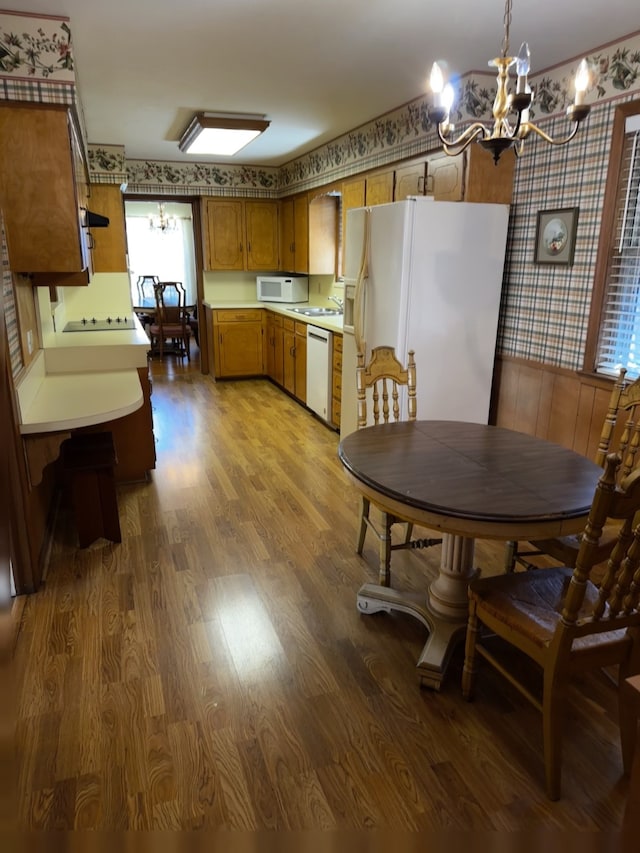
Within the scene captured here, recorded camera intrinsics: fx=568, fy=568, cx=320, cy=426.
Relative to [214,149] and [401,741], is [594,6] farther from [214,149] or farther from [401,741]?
[214,149]

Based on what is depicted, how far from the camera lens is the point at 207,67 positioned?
3215 mm

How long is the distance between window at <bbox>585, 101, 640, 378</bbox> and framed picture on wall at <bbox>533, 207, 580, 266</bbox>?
0.20 meters

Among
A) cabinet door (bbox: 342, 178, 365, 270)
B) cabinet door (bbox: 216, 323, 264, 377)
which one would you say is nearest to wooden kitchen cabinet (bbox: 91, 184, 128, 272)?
cabinet door (bbox: 216, 323, 264, 377)

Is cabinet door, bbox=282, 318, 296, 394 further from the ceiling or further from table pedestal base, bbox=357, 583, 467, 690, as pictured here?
table pedestal base, bbox=357, 583, 467, 690

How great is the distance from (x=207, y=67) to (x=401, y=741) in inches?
136

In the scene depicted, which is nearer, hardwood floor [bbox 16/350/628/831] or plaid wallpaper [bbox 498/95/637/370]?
hardwood floor [bbox 16/350/628/831]

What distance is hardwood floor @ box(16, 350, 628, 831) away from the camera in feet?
5.15

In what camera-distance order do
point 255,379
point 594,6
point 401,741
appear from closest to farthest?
point 401,741 < point 594,6 < point 255,379

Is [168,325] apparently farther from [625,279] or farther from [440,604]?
[440,604]

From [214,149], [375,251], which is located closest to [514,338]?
[375,251]

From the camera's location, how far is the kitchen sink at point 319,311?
5969mm

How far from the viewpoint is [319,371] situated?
5168 mm

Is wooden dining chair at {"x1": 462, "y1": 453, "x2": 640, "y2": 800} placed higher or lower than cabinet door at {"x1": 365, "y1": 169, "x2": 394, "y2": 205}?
lower

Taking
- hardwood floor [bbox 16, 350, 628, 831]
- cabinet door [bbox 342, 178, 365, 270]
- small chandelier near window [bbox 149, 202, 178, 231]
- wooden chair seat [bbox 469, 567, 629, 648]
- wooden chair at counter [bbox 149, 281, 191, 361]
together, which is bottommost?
hardwood floor [bbox 16, 350, 628, 831]
